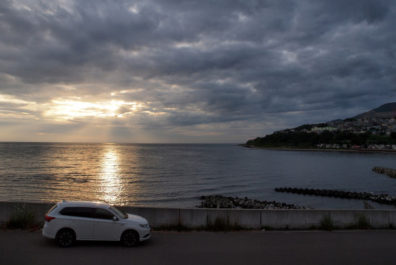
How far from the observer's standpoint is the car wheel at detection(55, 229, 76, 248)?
9.41 m

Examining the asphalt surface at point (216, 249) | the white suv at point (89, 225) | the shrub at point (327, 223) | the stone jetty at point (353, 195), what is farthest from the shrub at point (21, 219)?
the stone jetty at point (353, 195)

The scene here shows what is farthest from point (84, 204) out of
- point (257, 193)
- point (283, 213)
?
point (257, 193)

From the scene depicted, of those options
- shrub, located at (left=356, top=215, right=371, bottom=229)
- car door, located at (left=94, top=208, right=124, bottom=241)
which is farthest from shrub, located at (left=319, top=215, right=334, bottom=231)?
car door, located at (left=94, top=208, right=124, bottom=241)

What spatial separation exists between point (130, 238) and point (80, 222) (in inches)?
68.8

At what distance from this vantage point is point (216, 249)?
387 inches

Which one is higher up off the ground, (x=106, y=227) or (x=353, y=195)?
(x=106, y=227)

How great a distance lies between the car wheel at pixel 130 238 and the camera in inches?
387

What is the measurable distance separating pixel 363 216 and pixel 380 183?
4393cm

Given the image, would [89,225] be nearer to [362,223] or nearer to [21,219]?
[21,219]

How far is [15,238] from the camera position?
10.4m

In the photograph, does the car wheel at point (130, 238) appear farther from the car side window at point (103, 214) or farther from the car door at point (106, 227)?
the car side window at point (103, 214)

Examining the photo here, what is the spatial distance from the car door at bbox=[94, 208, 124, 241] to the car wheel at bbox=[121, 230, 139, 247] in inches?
7.9

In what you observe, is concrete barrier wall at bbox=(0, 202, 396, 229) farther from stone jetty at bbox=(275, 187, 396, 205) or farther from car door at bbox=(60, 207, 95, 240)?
stone jetty at bbox=(275, 187, 396, 205)

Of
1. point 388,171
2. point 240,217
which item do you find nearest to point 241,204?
point 240,217
